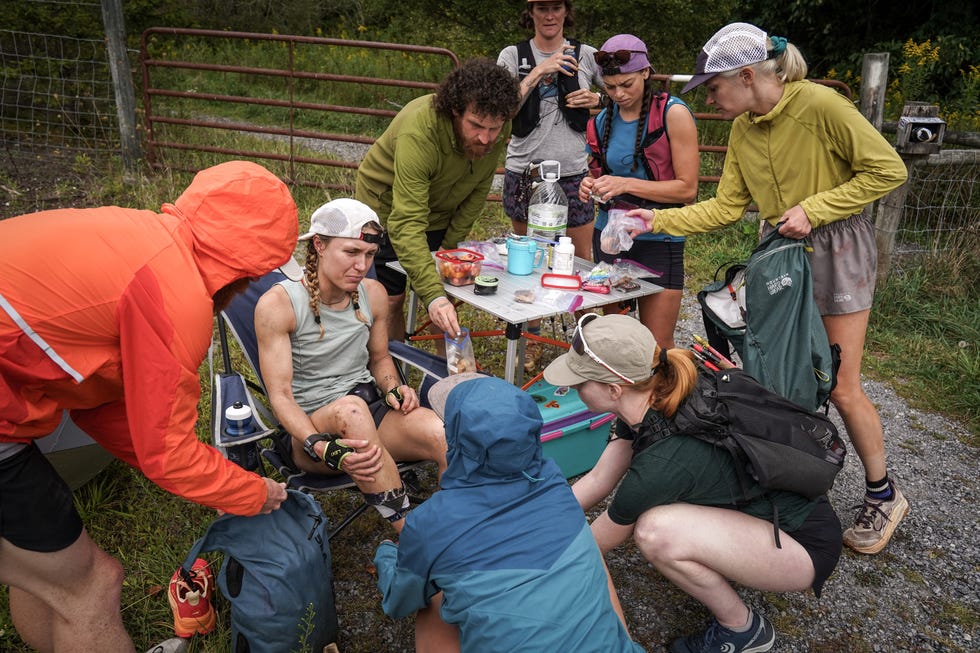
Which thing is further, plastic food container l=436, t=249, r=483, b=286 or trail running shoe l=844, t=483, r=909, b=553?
plastic food container l=436, t=249, r=483, b=286

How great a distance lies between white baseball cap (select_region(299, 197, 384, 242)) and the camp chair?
0.37 metres

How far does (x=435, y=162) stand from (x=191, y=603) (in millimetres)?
1995

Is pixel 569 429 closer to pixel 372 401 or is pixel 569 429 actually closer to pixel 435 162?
pixel 372 401

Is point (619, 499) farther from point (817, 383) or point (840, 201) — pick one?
point (840, 201)

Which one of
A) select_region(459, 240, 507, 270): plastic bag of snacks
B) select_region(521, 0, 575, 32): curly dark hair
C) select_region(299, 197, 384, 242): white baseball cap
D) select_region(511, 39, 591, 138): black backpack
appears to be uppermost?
select_region(521, 0, 575, 32): curly dark hair

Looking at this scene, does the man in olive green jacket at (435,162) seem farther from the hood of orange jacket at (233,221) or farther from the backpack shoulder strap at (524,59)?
the hood of orange jacket at (233,221)

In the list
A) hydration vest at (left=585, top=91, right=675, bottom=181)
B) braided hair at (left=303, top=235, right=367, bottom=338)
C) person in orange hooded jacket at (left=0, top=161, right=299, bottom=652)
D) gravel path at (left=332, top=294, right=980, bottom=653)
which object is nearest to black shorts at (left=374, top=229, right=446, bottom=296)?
braided hair at (left=303, top=235, right=367, bottom=338)

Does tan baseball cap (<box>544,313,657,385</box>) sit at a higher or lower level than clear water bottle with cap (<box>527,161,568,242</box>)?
lower

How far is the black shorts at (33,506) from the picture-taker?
1.69 m

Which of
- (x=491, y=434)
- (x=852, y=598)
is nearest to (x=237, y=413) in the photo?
(x=491, y=434)

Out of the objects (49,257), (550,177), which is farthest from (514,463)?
(550,177)

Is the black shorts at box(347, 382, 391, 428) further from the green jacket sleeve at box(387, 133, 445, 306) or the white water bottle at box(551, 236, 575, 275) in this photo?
the white water bottle at box(551, 236, 575, 275)

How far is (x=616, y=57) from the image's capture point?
3277 millimetres

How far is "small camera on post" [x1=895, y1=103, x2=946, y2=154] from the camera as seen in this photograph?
4.84m
